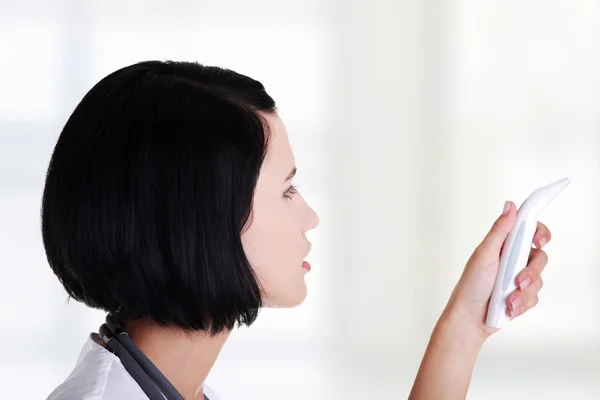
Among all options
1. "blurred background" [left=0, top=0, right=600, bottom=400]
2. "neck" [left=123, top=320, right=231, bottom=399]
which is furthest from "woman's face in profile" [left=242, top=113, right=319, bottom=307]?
"blurred background" [left=0, top=0, right=600, bottom=400]

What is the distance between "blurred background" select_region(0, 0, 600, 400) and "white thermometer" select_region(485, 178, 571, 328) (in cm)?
128

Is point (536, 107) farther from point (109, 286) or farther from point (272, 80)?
point (109, 286)

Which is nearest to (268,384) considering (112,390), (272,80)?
(272,80)

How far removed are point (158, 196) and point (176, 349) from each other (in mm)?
247

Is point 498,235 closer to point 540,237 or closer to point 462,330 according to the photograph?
point 540,237

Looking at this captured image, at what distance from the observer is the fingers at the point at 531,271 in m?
1.22

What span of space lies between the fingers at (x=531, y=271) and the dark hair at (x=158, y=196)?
1.42 feet

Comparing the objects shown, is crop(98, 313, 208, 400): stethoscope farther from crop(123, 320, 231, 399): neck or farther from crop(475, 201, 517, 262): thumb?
crop(475, 201, 517, 262): thumb

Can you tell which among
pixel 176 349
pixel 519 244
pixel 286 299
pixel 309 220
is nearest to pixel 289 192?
pixel 309 220

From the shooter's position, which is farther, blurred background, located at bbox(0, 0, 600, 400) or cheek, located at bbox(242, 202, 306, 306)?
blurred background, located at bbox(0, 0, 600, 400)

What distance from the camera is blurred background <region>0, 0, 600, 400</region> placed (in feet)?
8.23

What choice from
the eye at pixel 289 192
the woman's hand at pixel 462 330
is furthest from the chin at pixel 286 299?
the woman's hand at pixel 462 330

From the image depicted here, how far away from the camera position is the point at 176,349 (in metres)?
1.11

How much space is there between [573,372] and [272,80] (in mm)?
1377
